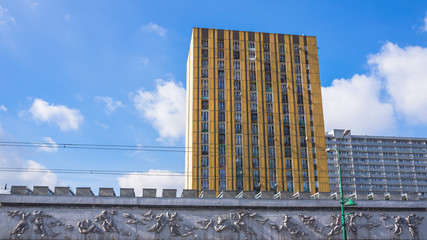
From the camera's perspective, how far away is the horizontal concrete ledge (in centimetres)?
4034

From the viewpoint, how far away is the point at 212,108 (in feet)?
275

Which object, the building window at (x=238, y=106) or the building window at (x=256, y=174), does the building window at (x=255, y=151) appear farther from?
the building window at (x=238, y=106)

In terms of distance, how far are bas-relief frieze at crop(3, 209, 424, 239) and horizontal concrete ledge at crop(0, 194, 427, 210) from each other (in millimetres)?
754

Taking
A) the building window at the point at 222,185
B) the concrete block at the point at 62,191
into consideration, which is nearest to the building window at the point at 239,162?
the building window at the point at 222,185

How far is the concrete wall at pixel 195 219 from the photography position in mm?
39750

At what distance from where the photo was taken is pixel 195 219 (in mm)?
41406

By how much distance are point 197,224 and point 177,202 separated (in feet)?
9.66

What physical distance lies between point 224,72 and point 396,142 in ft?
364

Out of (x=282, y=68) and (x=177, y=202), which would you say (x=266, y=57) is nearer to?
(x=282, y=68)

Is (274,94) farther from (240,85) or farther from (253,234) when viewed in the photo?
(253,234)

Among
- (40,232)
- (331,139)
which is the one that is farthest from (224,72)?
(331,139)

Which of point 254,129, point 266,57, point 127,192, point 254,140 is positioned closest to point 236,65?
point 266,57

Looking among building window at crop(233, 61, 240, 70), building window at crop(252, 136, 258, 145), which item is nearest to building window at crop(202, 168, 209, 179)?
building window at crop(252, 136, 258, 145)

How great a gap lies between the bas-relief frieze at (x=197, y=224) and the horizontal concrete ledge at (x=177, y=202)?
75 cm
